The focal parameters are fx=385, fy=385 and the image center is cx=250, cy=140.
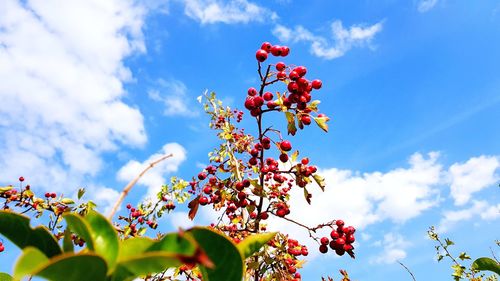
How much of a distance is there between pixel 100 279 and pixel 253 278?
2.68 meters

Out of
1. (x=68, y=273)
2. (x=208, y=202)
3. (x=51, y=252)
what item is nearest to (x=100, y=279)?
(x=68, y=273)

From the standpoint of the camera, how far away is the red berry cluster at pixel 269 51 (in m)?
3.65

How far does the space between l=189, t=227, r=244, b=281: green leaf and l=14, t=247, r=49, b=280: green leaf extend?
0.31m

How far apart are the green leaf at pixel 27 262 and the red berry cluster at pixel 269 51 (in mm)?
3077

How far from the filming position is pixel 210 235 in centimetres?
89

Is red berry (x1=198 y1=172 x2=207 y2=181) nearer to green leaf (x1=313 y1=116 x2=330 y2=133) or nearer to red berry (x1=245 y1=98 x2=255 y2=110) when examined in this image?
red berry (x1=245 y1=98 x2=255 y2=110)

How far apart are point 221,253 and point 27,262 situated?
15.9 inches

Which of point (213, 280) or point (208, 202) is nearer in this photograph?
point (213, 280)

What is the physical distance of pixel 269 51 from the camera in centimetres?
374

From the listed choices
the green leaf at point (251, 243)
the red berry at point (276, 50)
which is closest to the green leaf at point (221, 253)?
the green leaf at point (251, 243)

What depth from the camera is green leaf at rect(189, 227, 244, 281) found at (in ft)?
2.92

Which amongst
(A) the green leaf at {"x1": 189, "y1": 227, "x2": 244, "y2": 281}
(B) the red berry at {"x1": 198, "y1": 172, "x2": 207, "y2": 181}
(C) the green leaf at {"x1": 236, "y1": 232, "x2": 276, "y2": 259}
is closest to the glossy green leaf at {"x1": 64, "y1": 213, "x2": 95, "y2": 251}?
(A) the green leaf at {"x1": 189, "y1": 227, "x2": 244, "y2": 281}

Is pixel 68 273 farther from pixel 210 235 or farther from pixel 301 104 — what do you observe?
pixel 301 104

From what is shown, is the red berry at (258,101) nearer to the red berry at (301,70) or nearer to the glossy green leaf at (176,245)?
the red berry at (301,70)
